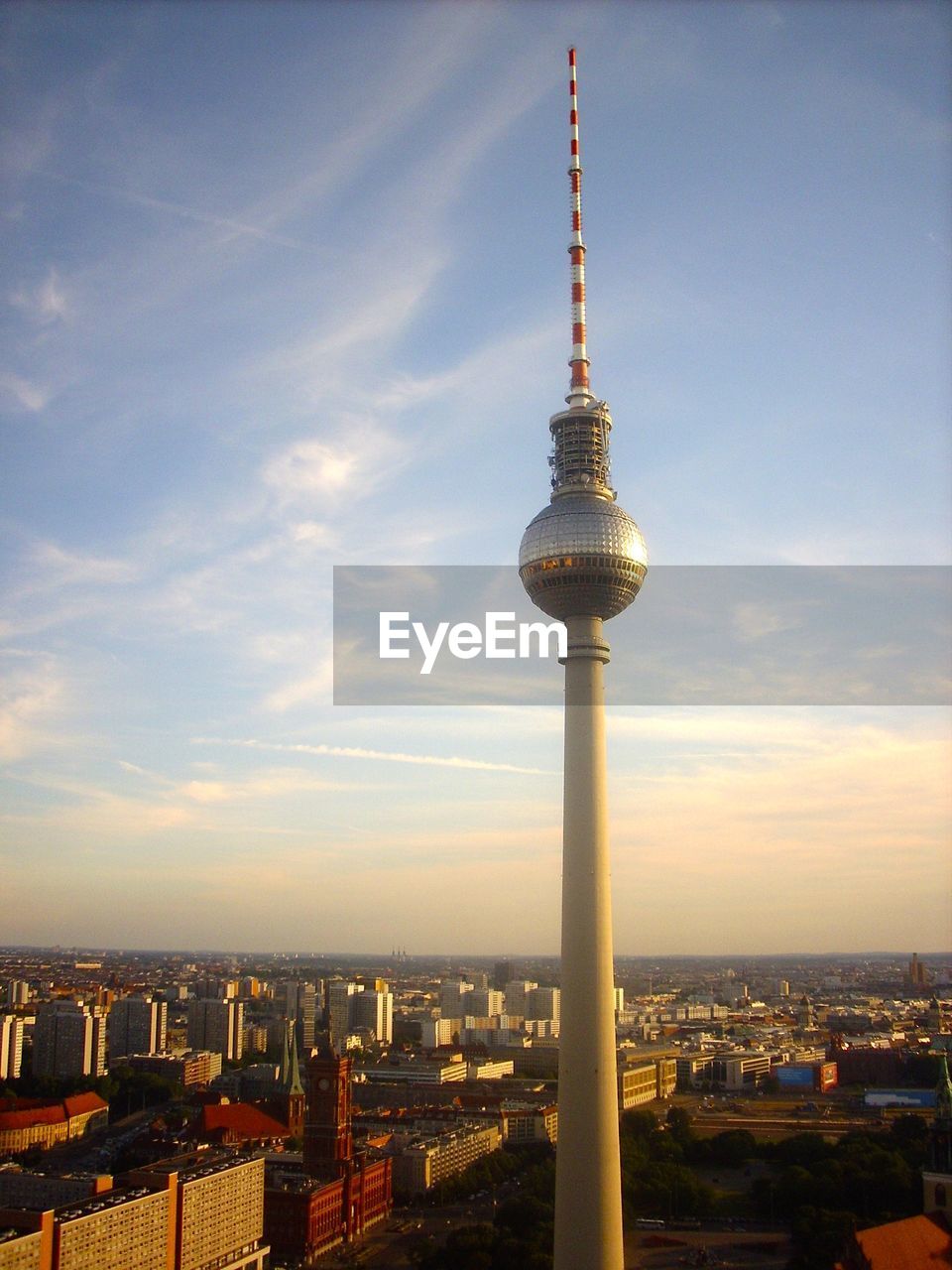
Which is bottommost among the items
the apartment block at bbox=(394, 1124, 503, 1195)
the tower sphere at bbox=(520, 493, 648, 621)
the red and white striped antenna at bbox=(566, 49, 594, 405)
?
the apartment block at bbox=(394, 1124, 503, 1195)

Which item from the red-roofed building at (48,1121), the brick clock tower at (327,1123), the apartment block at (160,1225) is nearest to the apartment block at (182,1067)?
the red-roofed building at (48,1121)

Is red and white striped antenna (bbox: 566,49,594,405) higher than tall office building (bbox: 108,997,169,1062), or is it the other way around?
red and white striped antenna (bbox: 566,49,594,405)

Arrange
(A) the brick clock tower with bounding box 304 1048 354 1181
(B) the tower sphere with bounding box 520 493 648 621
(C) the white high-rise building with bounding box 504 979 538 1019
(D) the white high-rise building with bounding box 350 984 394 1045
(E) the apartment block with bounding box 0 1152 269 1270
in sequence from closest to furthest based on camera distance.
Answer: (E) the apartment block with bounding box 0 1152 269 1270
(B) the tower sphere with bounding box 520 493 648 621
(A) the brick clock tower with bounding box 304 1048 354 1181
(D) the white high-rise building with bounding box 350 984 394 1045
(C) the white high-rise building with bounding box 504 979 538 1019

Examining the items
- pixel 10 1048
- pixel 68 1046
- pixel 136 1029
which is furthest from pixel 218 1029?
pixel 10 1048

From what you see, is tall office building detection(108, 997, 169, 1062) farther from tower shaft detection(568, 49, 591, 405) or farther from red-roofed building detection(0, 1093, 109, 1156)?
tower shaft detection(568, 49, 591, 405)

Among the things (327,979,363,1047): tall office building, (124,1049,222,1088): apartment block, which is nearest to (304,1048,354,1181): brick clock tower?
(124,1049,222,1088): apartment block

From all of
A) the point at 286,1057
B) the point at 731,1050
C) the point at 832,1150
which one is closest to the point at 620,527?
the point at 832,1150
